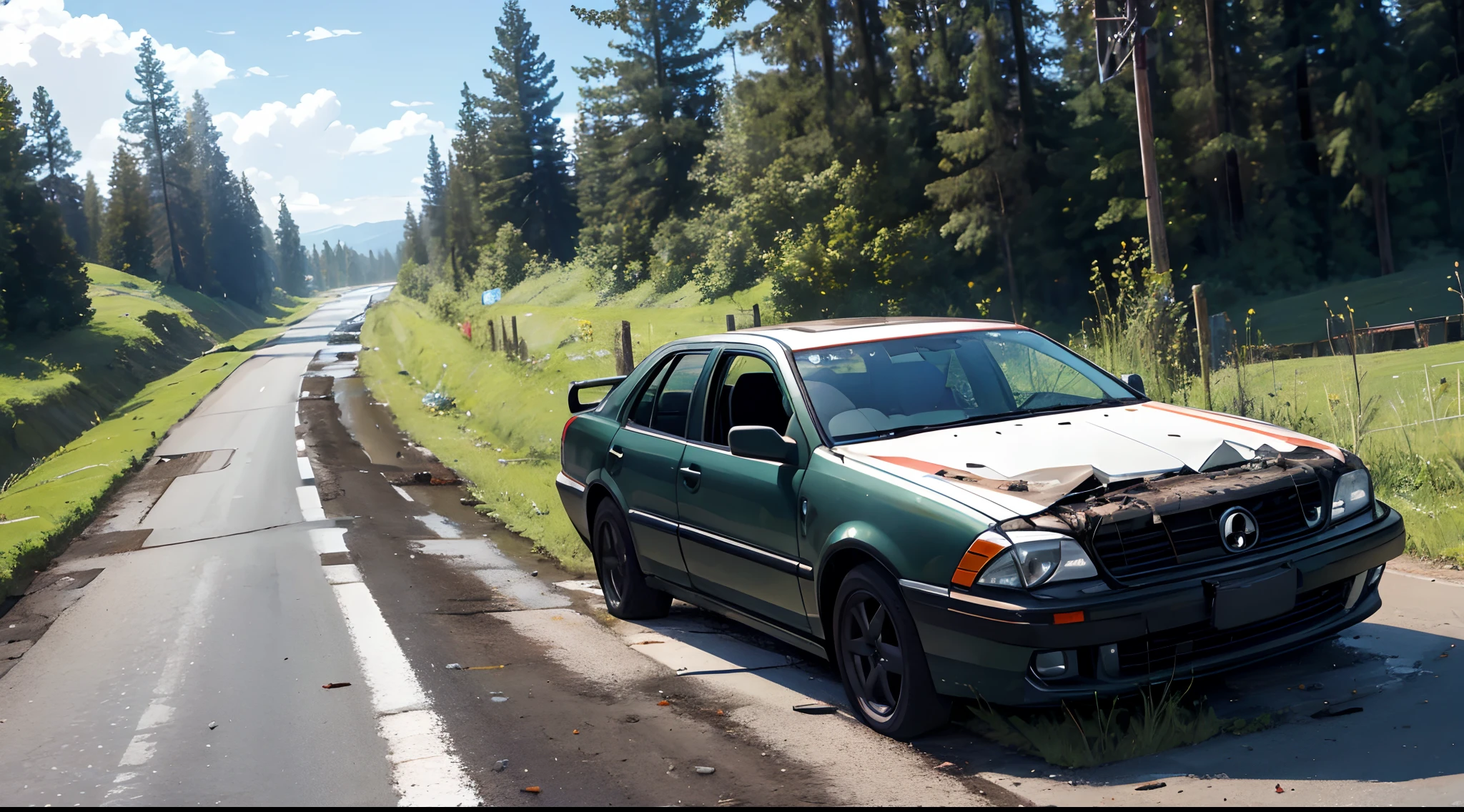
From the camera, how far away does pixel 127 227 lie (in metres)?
82.9

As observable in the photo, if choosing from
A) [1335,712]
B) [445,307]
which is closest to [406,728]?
[1335,712]

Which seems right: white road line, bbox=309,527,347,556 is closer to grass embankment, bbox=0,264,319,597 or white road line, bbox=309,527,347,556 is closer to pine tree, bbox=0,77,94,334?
grass embankment, bbox=0,264,319,597

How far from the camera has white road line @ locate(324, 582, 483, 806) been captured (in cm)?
434

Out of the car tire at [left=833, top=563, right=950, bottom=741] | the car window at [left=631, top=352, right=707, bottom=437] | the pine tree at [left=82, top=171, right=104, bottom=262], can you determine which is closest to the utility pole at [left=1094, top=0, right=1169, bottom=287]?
the car window at [left=631, top=352, right=707, bottom=437]

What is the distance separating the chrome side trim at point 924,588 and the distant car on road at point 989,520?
1 centimetres

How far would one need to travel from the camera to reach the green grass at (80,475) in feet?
41.4

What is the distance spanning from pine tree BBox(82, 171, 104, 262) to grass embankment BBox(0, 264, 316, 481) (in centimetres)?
3037

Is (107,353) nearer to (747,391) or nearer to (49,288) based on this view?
(49,288)

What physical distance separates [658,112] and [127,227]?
47.6 metres

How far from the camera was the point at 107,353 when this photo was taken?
43.3 metres

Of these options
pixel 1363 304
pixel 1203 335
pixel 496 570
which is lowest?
pixel 1363 304

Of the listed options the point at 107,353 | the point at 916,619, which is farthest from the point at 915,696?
the point at 107,353

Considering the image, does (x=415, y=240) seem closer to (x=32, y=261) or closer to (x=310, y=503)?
(x=32, y=261)

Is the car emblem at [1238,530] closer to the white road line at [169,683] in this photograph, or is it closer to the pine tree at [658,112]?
the white road line at [169,683]
